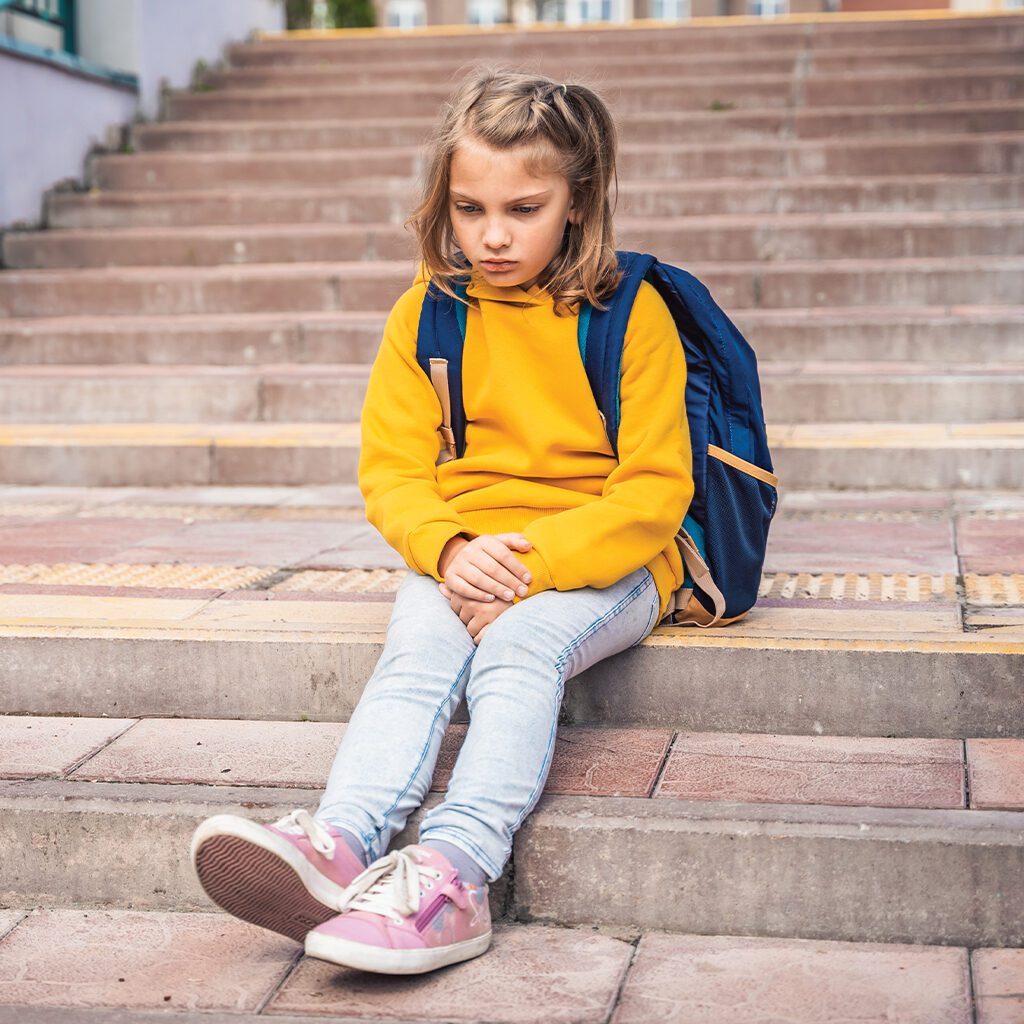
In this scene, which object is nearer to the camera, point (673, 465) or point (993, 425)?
point (673, 465)

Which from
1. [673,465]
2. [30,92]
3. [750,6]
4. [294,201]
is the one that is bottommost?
[673,465]

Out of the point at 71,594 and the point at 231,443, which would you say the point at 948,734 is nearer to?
the point at 71,594

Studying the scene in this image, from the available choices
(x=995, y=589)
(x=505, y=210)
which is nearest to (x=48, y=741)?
(x=505, y=210)

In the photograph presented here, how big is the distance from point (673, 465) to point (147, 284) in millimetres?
4865

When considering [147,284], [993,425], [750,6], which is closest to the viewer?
[993,425]

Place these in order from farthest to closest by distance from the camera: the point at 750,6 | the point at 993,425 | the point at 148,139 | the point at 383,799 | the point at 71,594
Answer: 1. the point at 750,6
2. the point at 148,139
3. the point at 993,425
4. the point at 71,594
5. the point at 383,799

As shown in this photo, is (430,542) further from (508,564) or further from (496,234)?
(496,234)

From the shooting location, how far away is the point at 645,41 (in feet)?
31.8

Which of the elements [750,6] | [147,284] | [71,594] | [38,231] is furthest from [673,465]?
[750,6]

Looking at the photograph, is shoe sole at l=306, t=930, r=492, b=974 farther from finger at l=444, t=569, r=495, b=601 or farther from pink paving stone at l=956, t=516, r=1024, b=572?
pink paving stone at l=956, t=516, r=1024, b=572

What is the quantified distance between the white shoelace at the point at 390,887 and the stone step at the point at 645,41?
7394 mm

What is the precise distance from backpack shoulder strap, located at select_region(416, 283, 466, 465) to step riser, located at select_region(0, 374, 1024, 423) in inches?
111

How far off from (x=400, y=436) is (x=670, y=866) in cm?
95

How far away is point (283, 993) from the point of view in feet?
7.52
